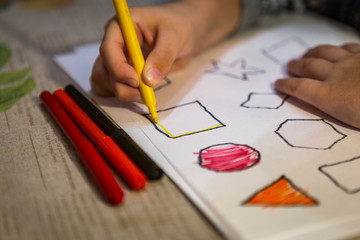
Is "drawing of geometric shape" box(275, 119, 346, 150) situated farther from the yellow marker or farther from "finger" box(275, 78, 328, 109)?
the yellow marker

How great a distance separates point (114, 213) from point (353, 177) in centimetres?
21

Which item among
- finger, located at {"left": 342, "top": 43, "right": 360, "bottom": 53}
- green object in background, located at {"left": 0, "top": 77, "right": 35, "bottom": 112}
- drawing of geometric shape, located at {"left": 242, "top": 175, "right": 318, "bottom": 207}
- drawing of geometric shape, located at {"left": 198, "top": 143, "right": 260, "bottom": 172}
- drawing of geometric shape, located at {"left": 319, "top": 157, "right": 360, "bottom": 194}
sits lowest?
green object in background, located at {"left": 0, "top": 77, "right": 35, "bottom": 112}

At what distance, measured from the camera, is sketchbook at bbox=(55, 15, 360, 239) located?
0.29 meters

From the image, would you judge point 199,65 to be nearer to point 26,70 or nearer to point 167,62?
point 167,62

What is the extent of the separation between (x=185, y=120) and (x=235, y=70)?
0.16m

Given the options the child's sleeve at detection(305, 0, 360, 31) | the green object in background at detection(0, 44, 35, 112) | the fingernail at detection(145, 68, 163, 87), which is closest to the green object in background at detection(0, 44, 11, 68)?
the green object in background at detection(0, 44, 35, 112)

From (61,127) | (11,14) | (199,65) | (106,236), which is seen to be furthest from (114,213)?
(11,14)

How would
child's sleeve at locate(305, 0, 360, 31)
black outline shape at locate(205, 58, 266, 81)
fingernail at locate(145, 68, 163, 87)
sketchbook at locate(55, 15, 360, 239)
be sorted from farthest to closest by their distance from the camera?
child's sleeve at locate(305, 0, 360, 31) < black outline shape at locate(205, 58, 266, 81) < fingernail at locate(145, 68, 163, 87) < sketchbook at locate(55, 15, 360, 239)

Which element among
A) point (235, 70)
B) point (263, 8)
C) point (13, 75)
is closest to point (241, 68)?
point (235, 70)

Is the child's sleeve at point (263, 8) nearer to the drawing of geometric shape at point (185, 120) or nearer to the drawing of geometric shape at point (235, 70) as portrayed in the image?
the drawing of geometric shape at point (235, 70)

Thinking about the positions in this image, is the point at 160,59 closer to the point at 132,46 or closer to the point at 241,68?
the point at 132,46

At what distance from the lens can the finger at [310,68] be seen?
1.48 feet

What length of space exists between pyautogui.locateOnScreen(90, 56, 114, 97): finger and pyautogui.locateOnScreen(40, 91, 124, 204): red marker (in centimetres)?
6

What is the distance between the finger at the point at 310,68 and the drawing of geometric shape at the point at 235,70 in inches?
1.6
